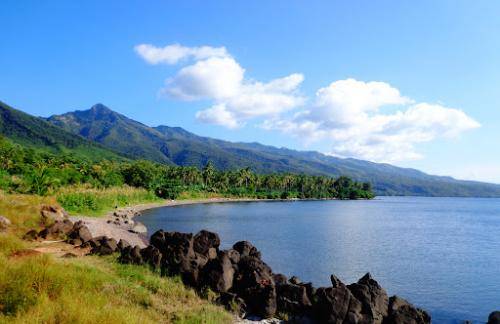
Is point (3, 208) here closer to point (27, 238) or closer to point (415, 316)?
point (27, 238)

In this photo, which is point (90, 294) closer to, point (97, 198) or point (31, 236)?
point (31, 236)

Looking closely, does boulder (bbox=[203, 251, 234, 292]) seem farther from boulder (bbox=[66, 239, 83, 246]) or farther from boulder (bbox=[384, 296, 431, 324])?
boulder (bbox=[66, 239, 83, 246])

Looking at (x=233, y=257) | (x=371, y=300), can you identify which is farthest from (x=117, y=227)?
(x=371, y=300)

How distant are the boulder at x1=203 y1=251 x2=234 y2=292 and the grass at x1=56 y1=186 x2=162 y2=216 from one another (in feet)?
152

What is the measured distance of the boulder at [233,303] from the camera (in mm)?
21578

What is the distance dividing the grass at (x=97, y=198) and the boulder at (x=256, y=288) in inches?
1842

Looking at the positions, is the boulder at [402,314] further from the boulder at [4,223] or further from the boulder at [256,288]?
the boulder at [4,223]

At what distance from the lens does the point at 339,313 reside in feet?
70.5

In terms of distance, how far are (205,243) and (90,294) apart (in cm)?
1518

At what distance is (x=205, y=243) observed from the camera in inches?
1191

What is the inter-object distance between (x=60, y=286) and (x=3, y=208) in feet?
86.9

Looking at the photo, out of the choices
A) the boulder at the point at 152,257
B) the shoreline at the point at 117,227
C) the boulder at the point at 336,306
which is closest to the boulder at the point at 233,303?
the boulder at the point at 336,306

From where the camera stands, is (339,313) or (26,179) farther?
(26,179)

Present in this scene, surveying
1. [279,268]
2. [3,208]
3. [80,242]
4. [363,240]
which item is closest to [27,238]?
[80,242]
